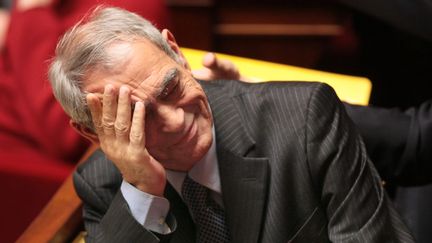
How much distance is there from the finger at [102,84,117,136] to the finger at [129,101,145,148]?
0.04m

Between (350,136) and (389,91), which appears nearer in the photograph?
(350,136)

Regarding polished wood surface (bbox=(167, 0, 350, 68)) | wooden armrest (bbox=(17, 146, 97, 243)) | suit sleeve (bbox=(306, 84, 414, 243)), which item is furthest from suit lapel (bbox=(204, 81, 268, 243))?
polished wood surface (bbox=(167, 0, 350, 68))

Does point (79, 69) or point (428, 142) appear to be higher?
point (79, 69)

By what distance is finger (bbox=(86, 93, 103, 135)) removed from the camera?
108cm

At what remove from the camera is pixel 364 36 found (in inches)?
80.3

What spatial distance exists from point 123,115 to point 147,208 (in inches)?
8.9

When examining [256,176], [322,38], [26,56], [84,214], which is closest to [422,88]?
[322,38]

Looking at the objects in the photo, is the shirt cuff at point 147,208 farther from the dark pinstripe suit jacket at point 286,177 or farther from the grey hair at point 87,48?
the grey hair at point 87,48

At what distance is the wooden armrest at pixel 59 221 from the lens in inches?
56.1

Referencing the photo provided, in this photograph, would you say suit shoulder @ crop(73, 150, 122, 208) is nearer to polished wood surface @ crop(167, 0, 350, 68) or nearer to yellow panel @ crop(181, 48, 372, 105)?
yellow panel @ crop(181, 48, 372, 105)

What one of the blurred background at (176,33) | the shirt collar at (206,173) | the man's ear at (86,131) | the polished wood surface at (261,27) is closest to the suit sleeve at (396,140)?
the blurred background at (176,33)

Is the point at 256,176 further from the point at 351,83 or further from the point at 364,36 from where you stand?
the point at 364,36

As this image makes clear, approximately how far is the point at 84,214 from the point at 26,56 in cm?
92

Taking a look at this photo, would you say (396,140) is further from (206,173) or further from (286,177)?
(206,173)
